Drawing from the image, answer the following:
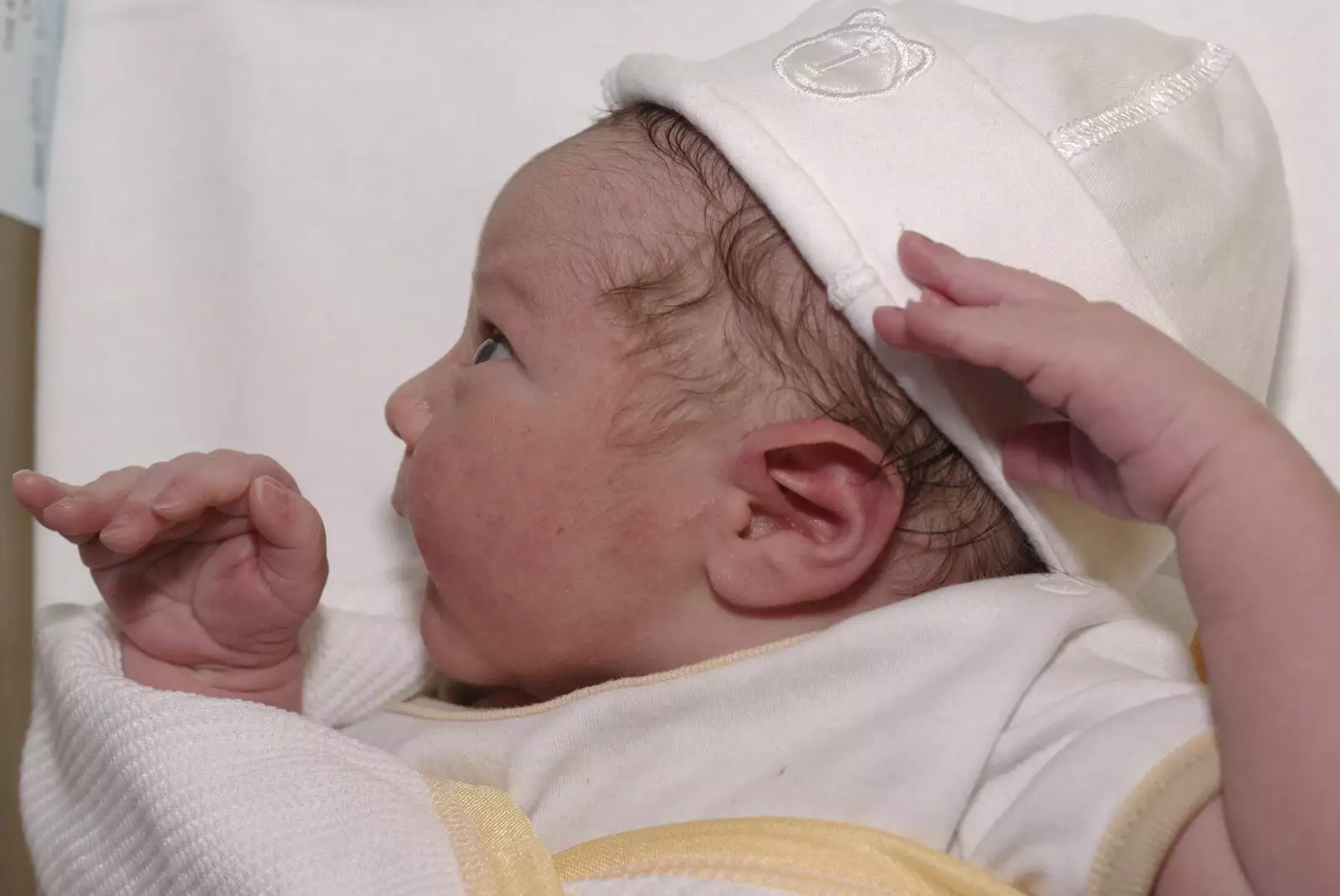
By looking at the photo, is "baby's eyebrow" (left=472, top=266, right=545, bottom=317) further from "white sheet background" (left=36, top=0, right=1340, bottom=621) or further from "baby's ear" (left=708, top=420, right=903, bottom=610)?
"white sheet background" (left=36, top=0, right=1340, bottom=621)

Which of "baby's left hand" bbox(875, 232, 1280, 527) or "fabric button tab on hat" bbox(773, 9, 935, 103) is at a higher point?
"fabric button tab on hat" bbox(773, 9, 935, 103)

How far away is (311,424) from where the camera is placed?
142 centimetres

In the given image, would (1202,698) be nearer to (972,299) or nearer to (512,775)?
(972,299)

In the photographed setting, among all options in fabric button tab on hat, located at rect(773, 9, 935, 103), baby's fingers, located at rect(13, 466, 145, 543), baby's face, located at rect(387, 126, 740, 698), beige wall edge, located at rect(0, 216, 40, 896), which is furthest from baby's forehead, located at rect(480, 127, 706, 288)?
beige wall edge, located at rect(0, 216, 40, 896)

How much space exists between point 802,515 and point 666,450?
0.38 ft

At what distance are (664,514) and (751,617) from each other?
0.36ft

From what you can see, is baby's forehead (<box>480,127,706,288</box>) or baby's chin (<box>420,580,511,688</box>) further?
baby's chin (<box>420,580,511,688</box>)

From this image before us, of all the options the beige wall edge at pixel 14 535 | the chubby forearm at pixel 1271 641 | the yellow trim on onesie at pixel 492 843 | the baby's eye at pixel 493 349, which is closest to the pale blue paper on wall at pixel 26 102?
the beige wall edge at pixel 14 535

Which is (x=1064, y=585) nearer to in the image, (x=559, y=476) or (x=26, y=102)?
(x=559, y=476)

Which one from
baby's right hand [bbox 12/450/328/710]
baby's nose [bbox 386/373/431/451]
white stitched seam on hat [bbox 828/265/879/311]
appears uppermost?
white stitched seam on hat [bbox 828/265/879/311]

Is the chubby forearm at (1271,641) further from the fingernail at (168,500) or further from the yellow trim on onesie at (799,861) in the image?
the fingernail at (168,500)

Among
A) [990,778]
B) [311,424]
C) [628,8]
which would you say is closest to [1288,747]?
[990,778]

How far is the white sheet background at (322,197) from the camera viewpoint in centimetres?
138

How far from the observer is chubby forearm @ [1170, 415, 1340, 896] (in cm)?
73
